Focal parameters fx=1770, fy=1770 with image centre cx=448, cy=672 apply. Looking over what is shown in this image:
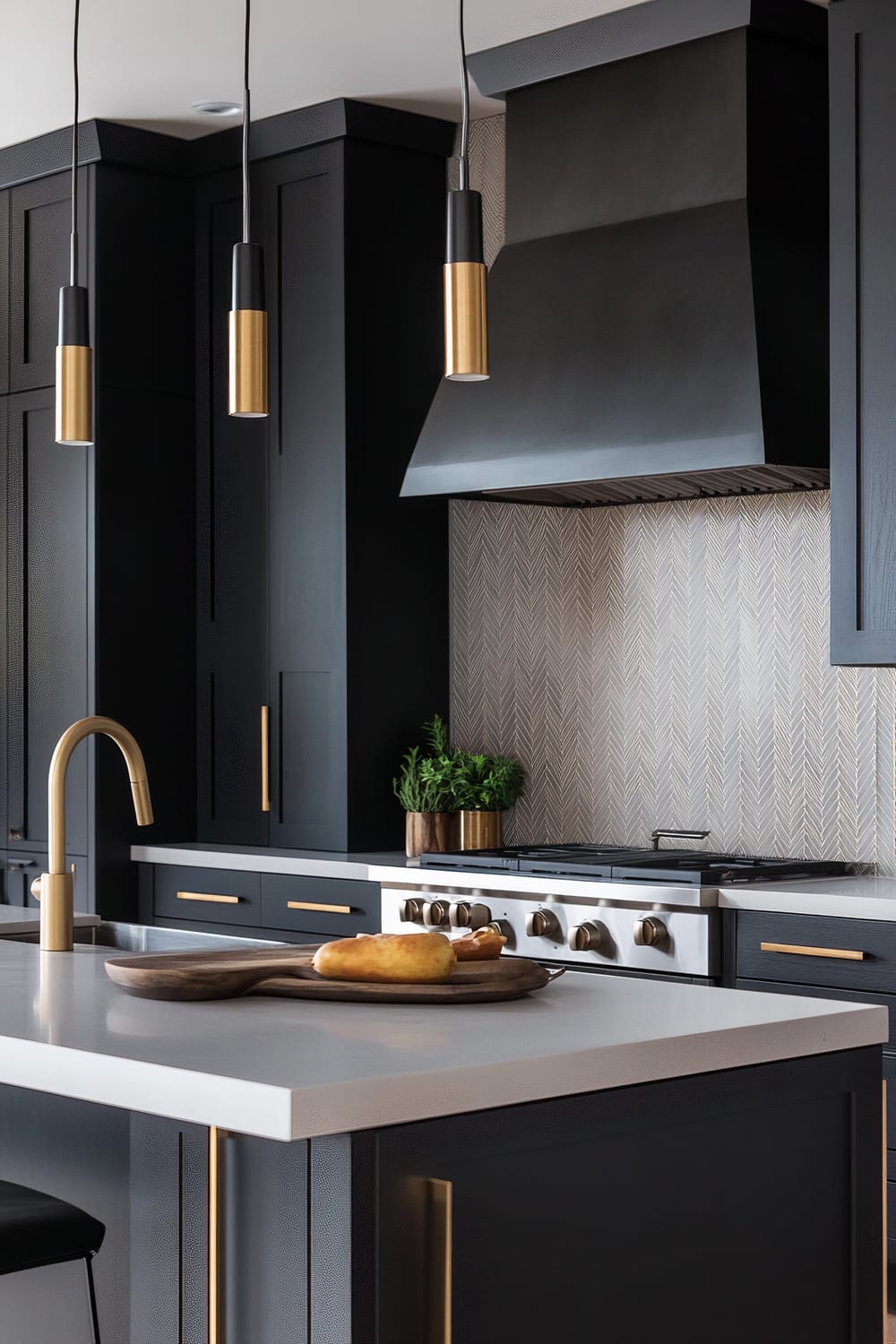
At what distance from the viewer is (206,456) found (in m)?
5.32

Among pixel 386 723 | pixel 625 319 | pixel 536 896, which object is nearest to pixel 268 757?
pixel 386 723

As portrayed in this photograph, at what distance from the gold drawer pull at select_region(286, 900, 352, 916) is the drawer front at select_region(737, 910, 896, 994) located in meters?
1.19

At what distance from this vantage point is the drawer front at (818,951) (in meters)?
3.52

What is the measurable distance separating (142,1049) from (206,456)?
367 centimetres

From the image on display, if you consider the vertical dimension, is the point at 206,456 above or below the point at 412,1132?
above

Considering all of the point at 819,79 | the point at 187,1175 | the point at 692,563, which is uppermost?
the point at 819,79

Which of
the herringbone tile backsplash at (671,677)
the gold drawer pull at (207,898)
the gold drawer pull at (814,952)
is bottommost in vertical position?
the gold drawer pull at (207,898)

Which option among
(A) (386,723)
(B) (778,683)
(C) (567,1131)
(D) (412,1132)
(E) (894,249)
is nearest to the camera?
(D) (412,1132)

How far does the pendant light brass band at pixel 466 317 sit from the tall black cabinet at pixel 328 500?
2.55 metres

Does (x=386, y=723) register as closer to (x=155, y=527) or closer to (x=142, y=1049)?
(x=155, y=527)

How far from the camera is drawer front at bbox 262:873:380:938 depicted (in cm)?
452

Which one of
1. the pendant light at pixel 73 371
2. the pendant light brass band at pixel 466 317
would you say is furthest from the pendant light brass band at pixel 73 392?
the pendant light brass band at pixel 466 317

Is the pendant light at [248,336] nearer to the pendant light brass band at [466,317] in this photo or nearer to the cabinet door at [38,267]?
the pendant light brass band at [466,317]

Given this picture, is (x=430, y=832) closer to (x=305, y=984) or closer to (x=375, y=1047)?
(x=305, y=984)
